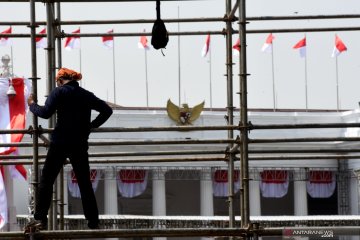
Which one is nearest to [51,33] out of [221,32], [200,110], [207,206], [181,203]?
[221,32]

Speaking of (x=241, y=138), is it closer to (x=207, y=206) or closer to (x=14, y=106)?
(x=14, y=106)

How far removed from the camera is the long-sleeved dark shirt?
11.2 metres

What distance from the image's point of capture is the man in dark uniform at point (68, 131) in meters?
11.2

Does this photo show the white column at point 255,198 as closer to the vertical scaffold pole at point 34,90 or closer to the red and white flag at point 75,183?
the red and white flag at point 75,183

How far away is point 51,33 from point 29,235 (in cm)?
261

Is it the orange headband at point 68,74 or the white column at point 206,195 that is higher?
the orange headband at point 68,74

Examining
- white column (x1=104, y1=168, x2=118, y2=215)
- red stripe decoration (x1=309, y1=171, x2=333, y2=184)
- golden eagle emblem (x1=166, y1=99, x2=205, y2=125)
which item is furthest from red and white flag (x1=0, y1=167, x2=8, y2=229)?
red stripe decoration (x1=309, y1=171, x2=333, y2=184)

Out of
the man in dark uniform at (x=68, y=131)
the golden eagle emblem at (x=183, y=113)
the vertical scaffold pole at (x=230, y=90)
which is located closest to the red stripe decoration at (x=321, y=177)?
the golden eagle emblem at (x=183, y=113)

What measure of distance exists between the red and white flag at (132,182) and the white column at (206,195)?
150 inches

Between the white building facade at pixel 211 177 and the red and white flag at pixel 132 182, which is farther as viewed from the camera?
the red and white flag at pixel 132 182

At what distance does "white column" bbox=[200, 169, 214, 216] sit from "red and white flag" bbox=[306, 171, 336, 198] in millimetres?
6833

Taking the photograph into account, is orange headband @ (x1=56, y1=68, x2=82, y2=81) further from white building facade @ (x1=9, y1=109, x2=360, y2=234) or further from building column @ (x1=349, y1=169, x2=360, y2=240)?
building column @ (x1=349, y1=169, x2=360, y2=240)

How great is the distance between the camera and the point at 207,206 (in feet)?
242

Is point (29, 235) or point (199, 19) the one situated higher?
point (199, 19)
